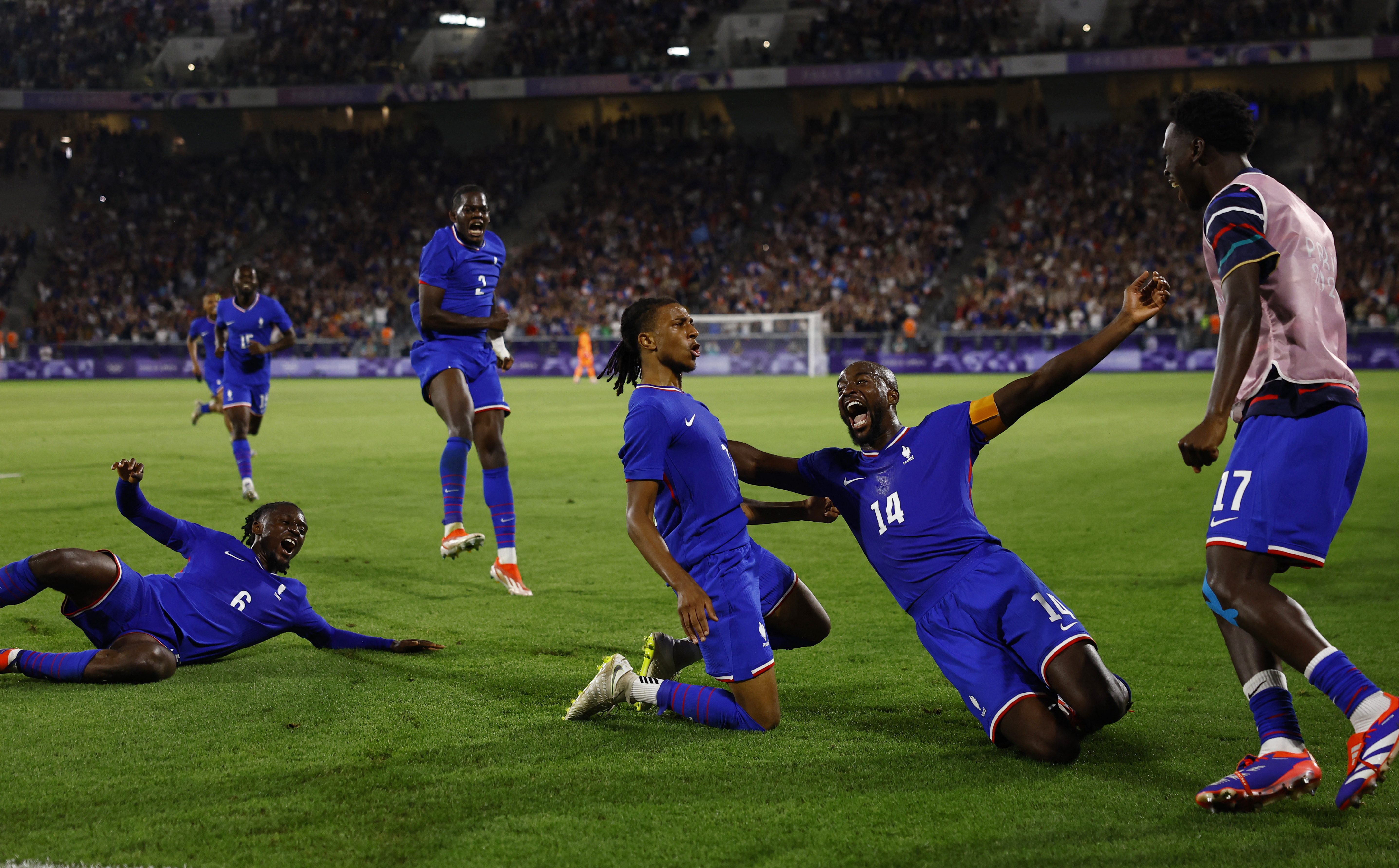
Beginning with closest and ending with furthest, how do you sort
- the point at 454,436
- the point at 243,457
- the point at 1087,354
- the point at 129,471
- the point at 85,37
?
the point at 1087,354 < the point at 129,471 < the point at 454,436 < the point at 243,457 < the point at 85,37

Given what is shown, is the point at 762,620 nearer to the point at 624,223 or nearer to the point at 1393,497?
the point at 1393,497

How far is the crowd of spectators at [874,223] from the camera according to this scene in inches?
1495

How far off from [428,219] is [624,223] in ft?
24.6

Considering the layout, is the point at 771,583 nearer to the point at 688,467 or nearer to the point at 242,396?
the point at 688,467

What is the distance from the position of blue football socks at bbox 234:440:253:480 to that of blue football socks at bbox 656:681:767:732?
24.9 feet

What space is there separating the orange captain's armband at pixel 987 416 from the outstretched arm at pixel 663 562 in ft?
3.72

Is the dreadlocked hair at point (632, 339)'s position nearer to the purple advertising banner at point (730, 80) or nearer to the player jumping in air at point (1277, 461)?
the player jumping in air at point (1277, 461)

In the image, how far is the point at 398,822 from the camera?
3.41 meters

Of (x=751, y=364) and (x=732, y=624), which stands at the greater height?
(x=732, y=624)

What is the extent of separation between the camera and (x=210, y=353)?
1509 centimetres

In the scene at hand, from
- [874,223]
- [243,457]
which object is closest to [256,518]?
[243,457]

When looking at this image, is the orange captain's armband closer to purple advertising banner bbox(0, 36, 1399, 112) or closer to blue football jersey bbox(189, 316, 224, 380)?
blue football jersey bbox(189, 316, 224, 380)

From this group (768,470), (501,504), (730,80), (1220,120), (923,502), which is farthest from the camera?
(730,80)

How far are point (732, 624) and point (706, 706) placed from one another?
1.05 ft
